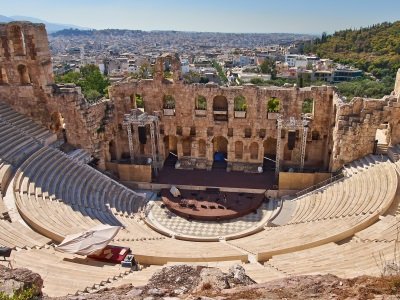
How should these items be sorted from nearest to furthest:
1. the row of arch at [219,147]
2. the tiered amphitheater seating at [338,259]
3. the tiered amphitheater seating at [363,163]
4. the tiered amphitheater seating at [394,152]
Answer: the tiered amphitheater seating at [338,259], the tiered amphitheater seating at [394,152], the tiered amphitheater seating at [363,163], the row of arch at [219,147]

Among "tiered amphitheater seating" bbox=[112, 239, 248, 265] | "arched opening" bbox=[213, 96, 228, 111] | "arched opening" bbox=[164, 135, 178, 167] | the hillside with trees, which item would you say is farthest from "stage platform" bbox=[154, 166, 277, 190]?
the hillside with trees

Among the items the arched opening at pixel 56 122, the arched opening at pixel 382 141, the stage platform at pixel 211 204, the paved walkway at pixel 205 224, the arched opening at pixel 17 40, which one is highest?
the arched opening at pixel 17 40

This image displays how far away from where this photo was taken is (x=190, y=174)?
3186cm

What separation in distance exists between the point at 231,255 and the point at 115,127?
60.0 ft

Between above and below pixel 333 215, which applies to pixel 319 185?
below

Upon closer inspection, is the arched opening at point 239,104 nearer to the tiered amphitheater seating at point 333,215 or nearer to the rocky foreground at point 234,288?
the tiered amphitheater seating at point 333,215

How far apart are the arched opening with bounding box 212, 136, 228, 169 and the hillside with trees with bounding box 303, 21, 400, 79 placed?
221 feet

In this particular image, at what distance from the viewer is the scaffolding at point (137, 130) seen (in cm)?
3097

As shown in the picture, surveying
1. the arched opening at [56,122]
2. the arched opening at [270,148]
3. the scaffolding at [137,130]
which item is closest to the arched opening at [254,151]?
the arched opening at [270,148]

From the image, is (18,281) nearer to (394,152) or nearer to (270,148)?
(394,152)

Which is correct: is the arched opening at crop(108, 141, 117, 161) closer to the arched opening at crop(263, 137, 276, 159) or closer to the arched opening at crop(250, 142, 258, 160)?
the arched opening at crop(250, 142, 258, 160)

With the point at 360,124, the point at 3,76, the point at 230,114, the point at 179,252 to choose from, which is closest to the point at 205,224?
the point at 179,252

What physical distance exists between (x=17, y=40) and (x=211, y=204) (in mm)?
20702

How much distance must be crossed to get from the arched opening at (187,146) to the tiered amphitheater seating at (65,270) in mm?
17773
